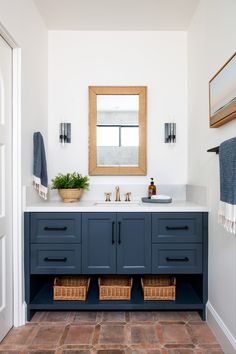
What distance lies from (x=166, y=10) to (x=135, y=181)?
1592 mm

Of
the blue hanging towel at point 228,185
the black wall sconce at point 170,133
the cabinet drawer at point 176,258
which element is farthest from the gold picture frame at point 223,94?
the cabinet drawer at point 176,258

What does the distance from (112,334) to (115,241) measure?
645mm

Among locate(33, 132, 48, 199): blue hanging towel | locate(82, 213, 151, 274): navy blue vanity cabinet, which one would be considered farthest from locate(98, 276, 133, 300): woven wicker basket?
locate(33, 132, 48, 199): blue hanging towel

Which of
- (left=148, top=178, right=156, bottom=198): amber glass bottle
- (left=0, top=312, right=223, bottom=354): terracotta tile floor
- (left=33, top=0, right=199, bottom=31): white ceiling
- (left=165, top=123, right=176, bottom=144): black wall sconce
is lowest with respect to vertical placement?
(left=0, top=312, right=223, bottom=354): terracotta tile floor

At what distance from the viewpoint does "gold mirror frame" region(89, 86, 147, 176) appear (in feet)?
8.34

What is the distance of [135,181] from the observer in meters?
2.59

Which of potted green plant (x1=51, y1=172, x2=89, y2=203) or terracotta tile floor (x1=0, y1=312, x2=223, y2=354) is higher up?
potted green plant (x1=51, y1=172, x2=89, y2=203)

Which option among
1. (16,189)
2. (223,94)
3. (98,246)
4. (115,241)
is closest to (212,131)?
(223,94)

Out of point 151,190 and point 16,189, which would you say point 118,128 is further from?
point 16,189

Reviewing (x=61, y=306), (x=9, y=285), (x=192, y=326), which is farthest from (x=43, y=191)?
(x=192, y=326)

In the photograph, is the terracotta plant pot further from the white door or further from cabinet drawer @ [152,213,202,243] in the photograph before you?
cabinet drawer @ [152,213,202,243]

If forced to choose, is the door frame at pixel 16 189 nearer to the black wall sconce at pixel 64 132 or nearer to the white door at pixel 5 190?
the white door at pixel 5 190

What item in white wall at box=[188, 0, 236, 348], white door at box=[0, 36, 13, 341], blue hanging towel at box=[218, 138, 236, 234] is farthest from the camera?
white door at box=[0, 36, 13, 341]

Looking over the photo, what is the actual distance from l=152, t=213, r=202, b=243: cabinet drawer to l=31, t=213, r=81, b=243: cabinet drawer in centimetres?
61
